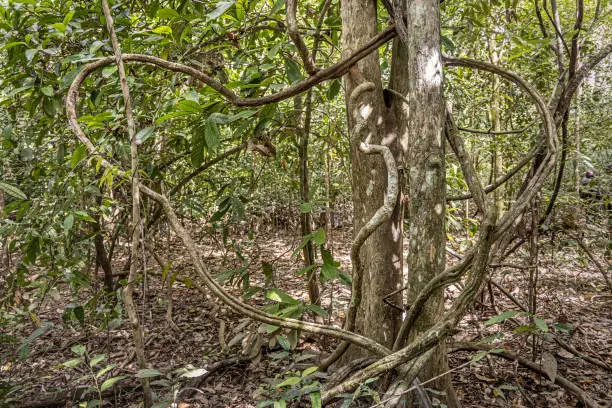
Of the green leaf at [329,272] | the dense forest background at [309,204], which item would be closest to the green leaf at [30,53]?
the dense forest background at [309,204]

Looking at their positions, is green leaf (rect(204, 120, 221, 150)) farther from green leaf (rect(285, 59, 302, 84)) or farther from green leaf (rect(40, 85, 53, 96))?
green leaf (rect(40, 85, 53, 96))

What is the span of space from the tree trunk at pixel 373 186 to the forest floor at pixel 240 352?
15.2 inches

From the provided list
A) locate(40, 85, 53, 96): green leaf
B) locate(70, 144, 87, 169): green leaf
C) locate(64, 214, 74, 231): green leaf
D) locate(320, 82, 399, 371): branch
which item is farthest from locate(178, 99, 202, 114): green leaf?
locate(40, 85, 53, 96): green leaf

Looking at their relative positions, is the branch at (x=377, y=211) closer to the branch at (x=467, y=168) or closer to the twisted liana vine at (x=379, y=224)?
the twisted liana vine at (x=379, y=224)

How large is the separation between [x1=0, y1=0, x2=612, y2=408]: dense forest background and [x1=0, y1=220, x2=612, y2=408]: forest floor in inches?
0.7

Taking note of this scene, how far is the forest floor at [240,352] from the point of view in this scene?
7.16ft

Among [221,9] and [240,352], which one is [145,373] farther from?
[240,352]

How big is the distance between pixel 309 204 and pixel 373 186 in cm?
30

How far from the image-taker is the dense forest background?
4.42 feet

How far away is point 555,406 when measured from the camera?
203 centimetres

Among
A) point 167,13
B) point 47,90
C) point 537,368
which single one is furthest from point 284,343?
point 47,90

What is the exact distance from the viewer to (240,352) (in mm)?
2736

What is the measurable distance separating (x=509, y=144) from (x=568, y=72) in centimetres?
84

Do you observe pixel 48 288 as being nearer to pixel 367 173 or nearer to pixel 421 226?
pixel 367 173
